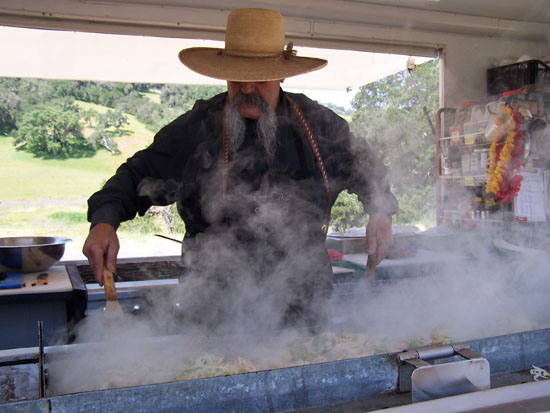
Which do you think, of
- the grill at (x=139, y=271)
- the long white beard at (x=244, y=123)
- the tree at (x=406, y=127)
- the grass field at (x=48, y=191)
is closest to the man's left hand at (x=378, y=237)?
the long white beard at (x=244, y=123)

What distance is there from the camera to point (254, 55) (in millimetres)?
2039

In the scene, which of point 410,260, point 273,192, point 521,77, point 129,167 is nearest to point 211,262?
point 273,192

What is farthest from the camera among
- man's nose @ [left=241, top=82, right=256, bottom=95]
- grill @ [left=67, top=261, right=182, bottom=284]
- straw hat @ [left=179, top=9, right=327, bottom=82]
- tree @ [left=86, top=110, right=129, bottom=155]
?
tree @ [left=86, top=110, right=129, bottom=155]

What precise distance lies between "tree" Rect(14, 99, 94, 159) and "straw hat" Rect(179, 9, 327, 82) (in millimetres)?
7539

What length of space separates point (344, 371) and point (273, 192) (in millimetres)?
1078

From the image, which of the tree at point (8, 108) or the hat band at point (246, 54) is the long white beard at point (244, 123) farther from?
the tree at point (8, 108)

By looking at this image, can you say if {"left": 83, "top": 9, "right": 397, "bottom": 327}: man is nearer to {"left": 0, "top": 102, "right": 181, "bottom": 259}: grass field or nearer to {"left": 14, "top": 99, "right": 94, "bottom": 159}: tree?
{"left": 14, "top": 99, "right": 94, "bottom": 159}: tree

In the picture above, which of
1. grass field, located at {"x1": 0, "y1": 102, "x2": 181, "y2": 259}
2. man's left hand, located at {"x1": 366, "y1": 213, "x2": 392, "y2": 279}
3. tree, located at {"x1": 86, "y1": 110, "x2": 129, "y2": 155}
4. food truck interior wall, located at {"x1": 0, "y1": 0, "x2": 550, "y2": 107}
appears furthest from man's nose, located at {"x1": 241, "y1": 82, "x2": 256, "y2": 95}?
grass field, located at {"x1": 0, "y1": 102, "x2": 181, "y2": 259}

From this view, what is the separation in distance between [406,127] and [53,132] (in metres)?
7.13

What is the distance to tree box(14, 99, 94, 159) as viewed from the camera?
Answer: 8.73 metres

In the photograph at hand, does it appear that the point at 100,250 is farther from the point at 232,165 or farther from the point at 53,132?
the point at 53,132

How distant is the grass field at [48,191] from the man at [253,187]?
7484mm

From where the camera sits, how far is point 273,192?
2195 millimetres

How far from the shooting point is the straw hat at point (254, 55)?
1.99 metres
